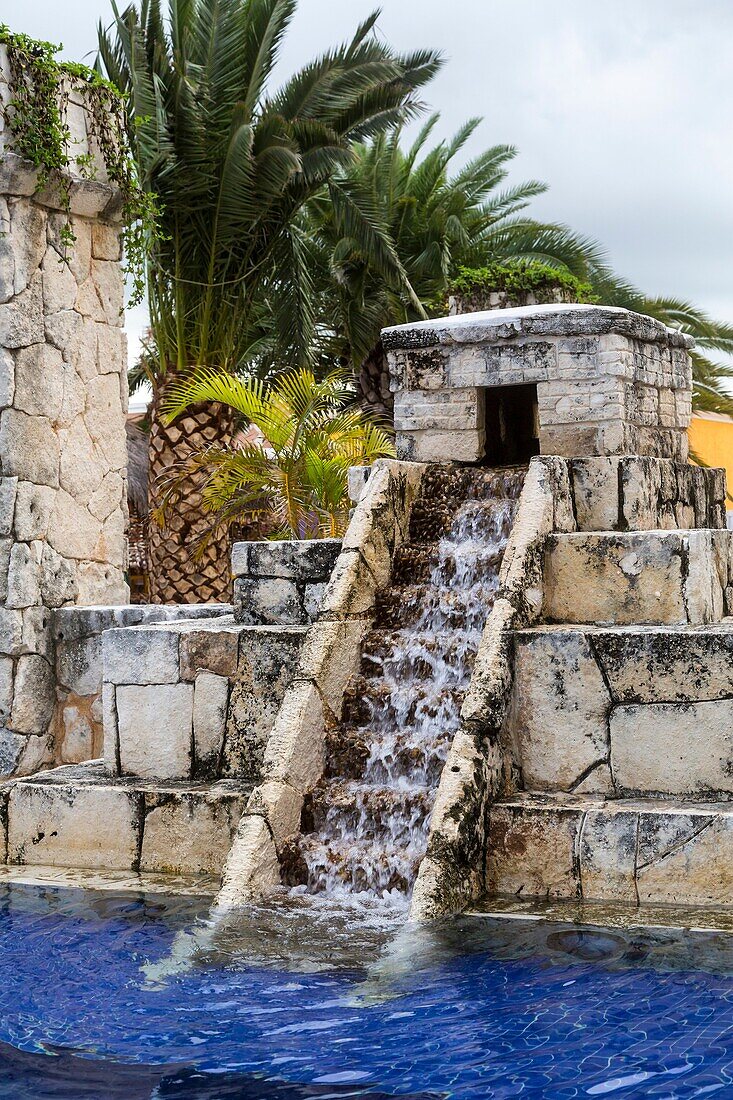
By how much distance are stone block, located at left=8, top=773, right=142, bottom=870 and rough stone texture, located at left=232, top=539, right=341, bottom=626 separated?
1.34 m

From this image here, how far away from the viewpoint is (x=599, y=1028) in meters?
4.30

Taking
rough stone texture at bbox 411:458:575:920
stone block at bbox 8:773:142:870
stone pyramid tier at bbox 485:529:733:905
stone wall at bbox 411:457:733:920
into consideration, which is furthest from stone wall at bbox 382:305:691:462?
stone block at bbox 8:773:142:870

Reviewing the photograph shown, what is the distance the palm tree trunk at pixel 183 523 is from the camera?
42.3ft

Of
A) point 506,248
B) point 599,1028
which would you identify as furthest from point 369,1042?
point 506,248

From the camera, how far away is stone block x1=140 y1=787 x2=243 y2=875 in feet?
21.0

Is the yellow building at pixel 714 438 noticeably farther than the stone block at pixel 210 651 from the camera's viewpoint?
Yes

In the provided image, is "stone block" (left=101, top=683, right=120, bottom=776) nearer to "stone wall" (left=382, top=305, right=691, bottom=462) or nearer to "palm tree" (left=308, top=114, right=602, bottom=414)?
"stone wall" (left=382, top=305, right=691, bottom=462)

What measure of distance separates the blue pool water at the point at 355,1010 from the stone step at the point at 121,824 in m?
0.71

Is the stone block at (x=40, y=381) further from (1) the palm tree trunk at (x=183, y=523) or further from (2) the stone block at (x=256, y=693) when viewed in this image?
(1) the palm tree trunk at (x=183, y=523)

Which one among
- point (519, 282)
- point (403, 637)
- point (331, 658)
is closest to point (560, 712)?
point (403, 637)

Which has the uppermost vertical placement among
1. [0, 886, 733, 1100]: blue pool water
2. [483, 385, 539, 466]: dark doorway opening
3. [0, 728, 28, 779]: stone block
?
[483, 385, 539, 466]: dark doorway opening

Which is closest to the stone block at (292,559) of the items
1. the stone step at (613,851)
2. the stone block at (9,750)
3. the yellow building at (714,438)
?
the stone block at (9,750)

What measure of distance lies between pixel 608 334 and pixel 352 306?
8188 mm

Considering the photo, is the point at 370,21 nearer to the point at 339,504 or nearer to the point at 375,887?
the point at 339,504
